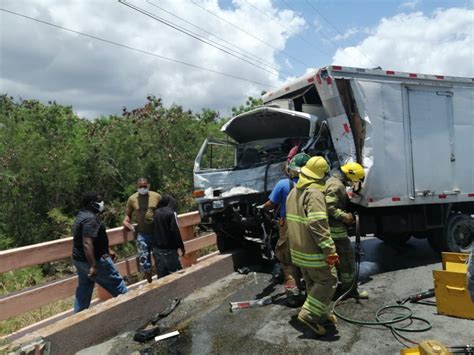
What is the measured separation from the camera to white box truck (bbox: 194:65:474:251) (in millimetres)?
5895

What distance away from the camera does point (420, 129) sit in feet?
20.7

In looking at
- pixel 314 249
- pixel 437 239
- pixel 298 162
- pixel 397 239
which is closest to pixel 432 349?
pixel 314 249

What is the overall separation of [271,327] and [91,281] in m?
2.19

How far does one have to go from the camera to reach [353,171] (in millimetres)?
5375

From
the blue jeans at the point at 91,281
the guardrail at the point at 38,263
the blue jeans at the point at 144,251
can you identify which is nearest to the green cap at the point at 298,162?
the blue jeans at the point at 144,251

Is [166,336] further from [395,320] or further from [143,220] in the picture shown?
[395,320]

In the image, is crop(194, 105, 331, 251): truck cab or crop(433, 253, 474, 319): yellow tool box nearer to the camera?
crop(433, 253, 474, 319): yellow tool box

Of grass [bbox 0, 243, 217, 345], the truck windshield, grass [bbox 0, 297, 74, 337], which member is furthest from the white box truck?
grass [bbox 0, 297, 74, 337]

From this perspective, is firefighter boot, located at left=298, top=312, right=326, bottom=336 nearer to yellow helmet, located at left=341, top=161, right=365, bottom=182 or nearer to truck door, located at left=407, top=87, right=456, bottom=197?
yellow helmet, located at left=341, top=161, right=365, bottom=182

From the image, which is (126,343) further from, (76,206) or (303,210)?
(76,206)

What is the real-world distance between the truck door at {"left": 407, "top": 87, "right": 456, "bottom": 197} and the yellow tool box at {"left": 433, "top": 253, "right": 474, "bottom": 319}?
2.14 meters

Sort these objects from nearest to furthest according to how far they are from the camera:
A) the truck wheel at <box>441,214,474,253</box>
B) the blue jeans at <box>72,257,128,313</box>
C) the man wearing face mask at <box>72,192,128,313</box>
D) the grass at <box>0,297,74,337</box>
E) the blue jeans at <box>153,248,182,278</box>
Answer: the man wearing face mask at <box>72,192,128,313</box>
the blue jeans at <box>72,257,128,313</box>
the grass at <box>0,297,74,337</box>
the blue jeans at <box>153,248,182,278</box>
the truck wheel at <box>441,214,474,253</box>

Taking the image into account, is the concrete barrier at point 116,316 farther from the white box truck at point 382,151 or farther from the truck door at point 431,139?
the truck door at point 431,139

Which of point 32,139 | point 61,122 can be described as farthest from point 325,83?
point 61,122
